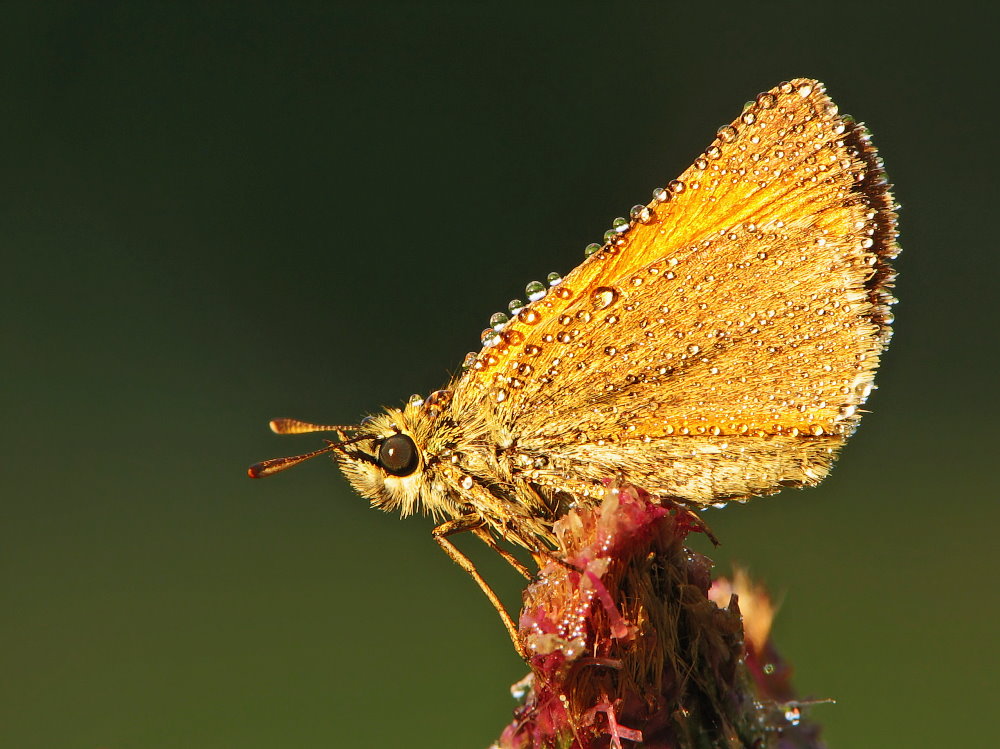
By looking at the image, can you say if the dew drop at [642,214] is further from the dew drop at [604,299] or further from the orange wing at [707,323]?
the dew drop at [604,299]

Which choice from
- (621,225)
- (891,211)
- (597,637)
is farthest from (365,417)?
(891,211)

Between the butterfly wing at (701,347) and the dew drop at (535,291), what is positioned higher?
the dew drop at (535,291)

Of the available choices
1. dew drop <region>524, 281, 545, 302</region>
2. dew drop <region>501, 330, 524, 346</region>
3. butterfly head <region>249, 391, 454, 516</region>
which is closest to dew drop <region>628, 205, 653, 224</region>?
dew drop <region>524, 281, 545, 302</region>

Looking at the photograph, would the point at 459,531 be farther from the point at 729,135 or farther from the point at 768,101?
the point at 768,101

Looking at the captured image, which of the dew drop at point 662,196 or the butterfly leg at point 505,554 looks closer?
the butterfly leg at point 505,554

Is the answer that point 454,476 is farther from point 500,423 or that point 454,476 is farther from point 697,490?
point 697,490

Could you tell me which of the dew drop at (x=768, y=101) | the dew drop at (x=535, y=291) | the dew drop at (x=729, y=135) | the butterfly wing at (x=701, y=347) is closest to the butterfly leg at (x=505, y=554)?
the butterfly wing at (x=701, y=347)

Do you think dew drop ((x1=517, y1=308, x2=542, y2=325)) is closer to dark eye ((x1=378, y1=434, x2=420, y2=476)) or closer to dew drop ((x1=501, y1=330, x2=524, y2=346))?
dew drop ((x1=501, y1=330, x2=524, y2=346))
